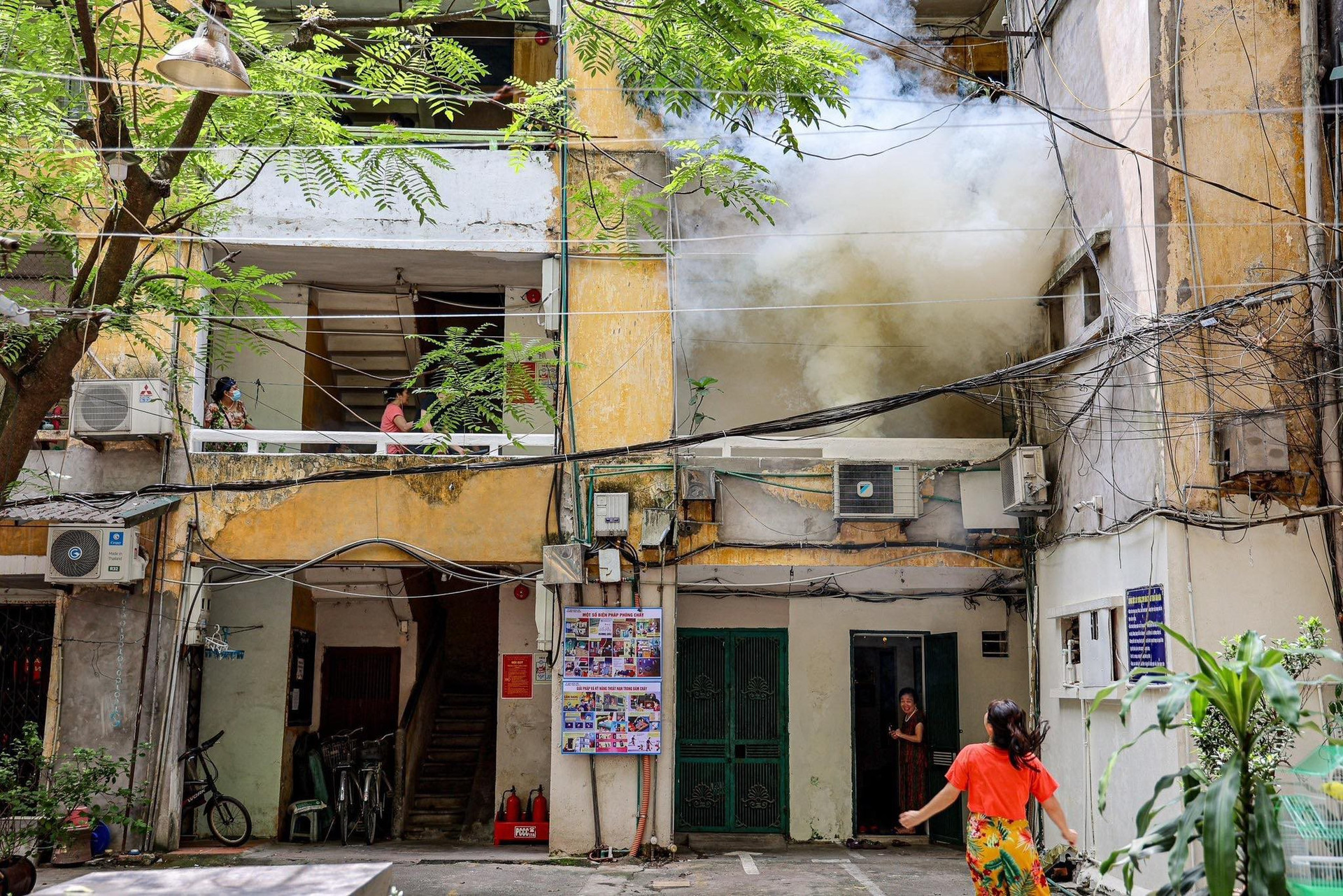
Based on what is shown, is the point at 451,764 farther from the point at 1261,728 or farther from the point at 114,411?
the point at 1261,728

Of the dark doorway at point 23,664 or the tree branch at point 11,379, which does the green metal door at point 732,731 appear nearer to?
the dark doorway at point 23,664

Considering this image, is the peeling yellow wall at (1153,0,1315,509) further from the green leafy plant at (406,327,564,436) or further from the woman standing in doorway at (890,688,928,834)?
the woman standing in doorway at (890,688,928,834)

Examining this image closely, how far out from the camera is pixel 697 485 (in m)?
12.0

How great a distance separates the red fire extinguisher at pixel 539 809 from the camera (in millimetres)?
13328

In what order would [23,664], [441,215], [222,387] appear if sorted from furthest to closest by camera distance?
[222,387], [23,664], [441,215]

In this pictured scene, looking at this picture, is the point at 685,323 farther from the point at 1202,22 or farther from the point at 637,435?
the point at 1202,22

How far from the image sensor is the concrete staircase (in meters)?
14.7

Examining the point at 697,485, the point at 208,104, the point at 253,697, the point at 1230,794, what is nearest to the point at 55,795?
the point at 253,697

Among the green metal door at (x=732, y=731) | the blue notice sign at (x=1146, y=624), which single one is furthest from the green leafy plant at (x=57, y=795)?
the blue notice sign at (x=1146, y=624)

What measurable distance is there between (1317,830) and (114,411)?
1137 cm

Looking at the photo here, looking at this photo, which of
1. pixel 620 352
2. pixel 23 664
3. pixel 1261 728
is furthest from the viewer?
pixel 23 664

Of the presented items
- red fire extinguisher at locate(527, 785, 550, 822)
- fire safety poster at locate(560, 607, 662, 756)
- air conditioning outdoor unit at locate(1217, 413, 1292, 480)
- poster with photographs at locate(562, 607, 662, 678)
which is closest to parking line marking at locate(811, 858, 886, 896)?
fire safety poster at locate(560, 607, 662, 756)

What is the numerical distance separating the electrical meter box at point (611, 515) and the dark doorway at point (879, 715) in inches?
179

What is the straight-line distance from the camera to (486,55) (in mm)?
16469
